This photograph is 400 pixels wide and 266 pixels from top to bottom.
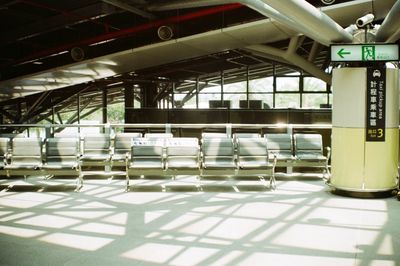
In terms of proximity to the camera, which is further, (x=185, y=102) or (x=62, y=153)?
(x=185, y=102)

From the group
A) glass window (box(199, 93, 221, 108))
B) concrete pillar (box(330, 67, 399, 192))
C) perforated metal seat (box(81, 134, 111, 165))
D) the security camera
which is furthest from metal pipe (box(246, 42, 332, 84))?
perforated metal seat (box(81, 134, 111, 165))

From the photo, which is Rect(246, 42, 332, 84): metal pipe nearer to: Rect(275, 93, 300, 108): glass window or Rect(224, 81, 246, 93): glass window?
Rect(275, 93, 300, 108): glass window

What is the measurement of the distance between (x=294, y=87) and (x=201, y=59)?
200 inches

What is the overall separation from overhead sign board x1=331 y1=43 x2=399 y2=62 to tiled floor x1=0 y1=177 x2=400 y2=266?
2.55m

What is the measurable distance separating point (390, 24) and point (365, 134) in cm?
197

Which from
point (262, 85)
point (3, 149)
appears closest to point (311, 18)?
point (3, 149)

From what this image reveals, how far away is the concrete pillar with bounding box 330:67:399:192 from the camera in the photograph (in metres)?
7.86

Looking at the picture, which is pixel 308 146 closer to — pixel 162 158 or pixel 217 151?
pixel 217 151

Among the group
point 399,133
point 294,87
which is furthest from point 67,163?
point 294,87

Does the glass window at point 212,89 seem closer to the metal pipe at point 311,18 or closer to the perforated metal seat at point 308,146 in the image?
the perforated metal seat at point 308,146

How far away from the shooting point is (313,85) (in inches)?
882

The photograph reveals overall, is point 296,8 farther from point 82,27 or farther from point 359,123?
point 82,27

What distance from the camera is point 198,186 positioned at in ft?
29.8

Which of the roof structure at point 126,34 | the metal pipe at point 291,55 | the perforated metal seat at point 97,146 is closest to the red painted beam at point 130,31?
the roof structure at point 126,34
